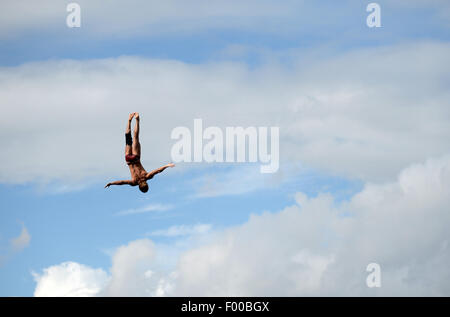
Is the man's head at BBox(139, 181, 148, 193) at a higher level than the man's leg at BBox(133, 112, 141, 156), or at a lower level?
lower

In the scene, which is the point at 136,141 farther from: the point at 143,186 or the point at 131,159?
the point at 143,186

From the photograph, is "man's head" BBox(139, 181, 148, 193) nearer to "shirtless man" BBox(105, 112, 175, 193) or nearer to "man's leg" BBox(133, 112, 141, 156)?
"shirtless man" BBox(105, 112, 175, 193)

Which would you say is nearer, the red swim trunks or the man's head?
the man's head

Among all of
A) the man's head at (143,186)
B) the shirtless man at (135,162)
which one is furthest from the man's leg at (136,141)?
the man's head at (143,186)

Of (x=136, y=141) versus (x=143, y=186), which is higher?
(x=136, y=141)

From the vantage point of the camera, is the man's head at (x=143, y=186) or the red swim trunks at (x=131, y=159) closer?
the man's head at (x=143, y=186)

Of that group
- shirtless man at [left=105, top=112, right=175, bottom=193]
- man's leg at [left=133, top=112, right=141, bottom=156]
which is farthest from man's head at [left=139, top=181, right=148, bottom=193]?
man's leg at [left=133, top=112, right=141, bottom=156]

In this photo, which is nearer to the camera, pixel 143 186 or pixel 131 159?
pixel 143 186

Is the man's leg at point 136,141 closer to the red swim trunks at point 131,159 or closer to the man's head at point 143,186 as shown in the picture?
the red swim trunks at point 131,159

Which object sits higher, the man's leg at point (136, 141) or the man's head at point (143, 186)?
the man's leg at point (136, 141)
